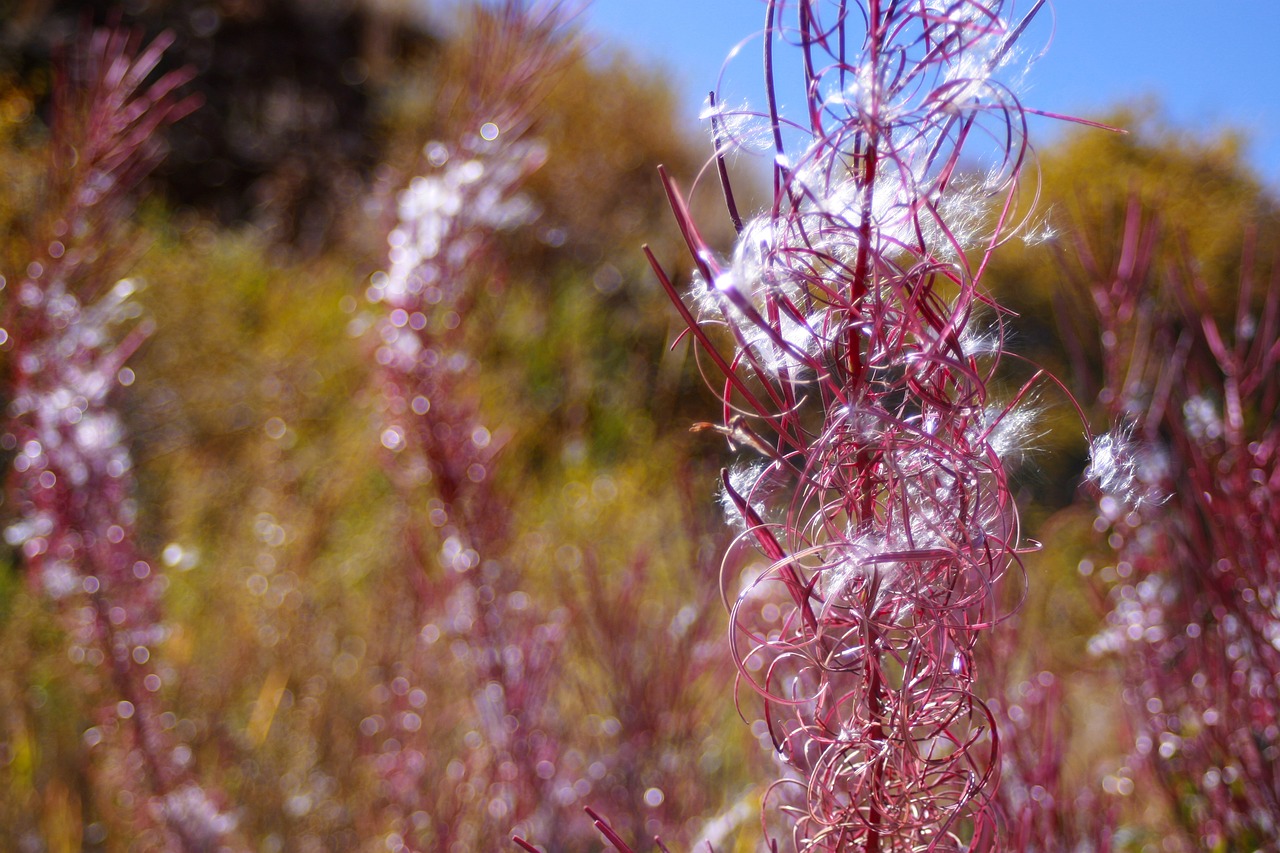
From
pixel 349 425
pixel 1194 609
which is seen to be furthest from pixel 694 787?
pixel 349 425

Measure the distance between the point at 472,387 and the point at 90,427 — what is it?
0.45 m

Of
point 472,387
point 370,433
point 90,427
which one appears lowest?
point 370,433

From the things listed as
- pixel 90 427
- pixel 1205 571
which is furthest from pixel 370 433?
pixel 1205 571

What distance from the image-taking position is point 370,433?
2986 mm

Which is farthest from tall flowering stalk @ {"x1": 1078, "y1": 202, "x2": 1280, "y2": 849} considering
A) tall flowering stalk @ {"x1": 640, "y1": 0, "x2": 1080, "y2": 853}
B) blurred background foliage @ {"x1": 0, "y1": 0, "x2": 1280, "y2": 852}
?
tall flowering stalk @ {"x1": 640, "y1": 0, "x2": 1080, "y2": 853}

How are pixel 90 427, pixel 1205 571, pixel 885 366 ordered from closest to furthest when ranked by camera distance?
pixel 885 366 < pixel 1205 571 < pixel 90 427

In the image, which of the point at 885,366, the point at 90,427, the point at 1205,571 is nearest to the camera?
the point at 885,366

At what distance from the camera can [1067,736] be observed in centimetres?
126

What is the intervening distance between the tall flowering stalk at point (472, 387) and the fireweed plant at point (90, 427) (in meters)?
0.29

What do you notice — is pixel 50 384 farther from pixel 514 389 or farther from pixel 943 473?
pixel 514 389

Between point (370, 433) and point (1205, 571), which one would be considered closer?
point (1205, 571)

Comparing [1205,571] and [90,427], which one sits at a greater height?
[1205,571]

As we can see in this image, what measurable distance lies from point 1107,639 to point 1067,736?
0.18 meters

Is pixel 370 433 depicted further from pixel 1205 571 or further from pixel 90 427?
pixel 1205 571
